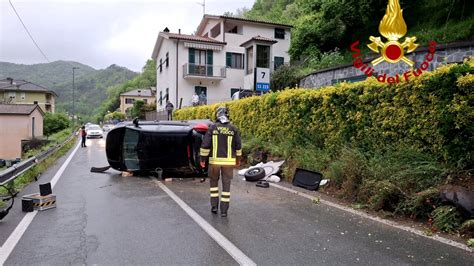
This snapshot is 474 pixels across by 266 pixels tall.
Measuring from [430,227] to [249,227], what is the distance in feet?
8.77

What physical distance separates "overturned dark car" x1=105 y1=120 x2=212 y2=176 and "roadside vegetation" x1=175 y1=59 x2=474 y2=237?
2659mm

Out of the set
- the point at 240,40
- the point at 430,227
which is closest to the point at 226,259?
the point at 430,227

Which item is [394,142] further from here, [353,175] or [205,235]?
[205,235]

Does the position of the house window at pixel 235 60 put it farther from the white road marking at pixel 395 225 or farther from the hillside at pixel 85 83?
the white road marking at pixel 395 225

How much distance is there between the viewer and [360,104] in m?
8.54

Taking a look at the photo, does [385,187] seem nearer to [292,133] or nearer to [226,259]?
[226,259]

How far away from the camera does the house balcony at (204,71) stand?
34.5 meters

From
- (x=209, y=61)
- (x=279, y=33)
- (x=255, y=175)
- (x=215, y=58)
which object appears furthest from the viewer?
(x=279, y=33)

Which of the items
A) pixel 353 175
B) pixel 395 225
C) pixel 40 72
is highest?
pixel 40 72

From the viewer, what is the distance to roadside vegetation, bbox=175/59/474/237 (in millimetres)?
6027

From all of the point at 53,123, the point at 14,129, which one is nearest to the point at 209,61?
the point at 14,129

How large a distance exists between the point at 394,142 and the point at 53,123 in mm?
70040

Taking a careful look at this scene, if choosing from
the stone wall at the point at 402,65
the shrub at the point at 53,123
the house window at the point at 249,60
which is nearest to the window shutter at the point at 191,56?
the house window at the point at 249,60

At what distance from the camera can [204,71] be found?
116ft
